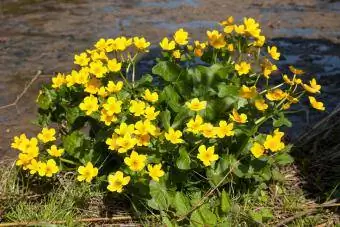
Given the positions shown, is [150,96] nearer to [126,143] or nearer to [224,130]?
[126,143]

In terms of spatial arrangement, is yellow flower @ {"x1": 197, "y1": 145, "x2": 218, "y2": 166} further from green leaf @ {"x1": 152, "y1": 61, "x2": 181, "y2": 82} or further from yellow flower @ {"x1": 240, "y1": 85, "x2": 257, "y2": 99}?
green leaf @ {"x1": 152, "y1": 61, "x2": 181, "y2": 82}

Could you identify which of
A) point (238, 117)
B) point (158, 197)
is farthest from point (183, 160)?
point (238, 117)

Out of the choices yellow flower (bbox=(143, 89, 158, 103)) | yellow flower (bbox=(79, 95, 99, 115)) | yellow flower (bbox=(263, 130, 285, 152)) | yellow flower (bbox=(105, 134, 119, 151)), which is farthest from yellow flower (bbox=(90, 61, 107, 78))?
yellow flower (bbox=(263, 130, 285, 152))

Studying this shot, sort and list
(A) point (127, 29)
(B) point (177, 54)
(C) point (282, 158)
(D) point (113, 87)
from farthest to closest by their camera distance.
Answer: (A) point (127, 29), (B) point (177, 54), (C) point (282, 158), (D) point (113, 87)

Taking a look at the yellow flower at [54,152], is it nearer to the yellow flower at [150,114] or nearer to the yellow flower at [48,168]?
the yellow flower at [48,168]

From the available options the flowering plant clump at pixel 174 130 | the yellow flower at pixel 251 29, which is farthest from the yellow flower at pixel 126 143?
the yellow flower at pixel 251 29

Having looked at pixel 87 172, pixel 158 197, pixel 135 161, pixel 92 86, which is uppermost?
pixel 92 86
